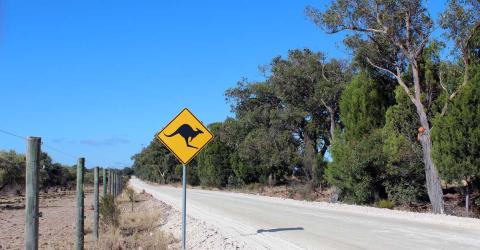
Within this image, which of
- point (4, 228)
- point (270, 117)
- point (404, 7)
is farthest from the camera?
point (270, 117)

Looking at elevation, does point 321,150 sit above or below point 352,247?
above

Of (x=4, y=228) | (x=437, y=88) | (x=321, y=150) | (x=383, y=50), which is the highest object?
(x=383, y=50)

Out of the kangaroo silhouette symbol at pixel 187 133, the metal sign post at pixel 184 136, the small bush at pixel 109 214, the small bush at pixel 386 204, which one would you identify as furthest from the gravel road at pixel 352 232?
the small bush at pixel 386 204

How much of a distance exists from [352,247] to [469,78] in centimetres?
1506

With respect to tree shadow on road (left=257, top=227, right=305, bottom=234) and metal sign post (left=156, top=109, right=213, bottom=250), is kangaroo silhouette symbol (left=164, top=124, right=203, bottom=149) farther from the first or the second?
tree shadow on road (left=257, top=227, right=305, bottom=234)

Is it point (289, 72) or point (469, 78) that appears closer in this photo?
point (469, 78)

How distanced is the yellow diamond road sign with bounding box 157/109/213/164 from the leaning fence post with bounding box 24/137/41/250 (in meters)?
5.31

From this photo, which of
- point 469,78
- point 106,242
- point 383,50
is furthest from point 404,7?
point 106,242

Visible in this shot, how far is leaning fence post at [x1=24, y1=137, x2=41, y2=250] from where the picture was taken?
7.36 metres

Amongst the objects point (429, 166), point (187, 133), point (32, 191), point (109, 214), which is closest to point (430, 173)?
point (429, 166)

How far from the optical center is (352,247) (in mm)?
12805

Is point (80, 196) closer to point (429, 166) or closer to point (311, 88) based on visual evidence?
point (429, 166)

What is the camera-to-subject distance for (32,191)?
750 cm

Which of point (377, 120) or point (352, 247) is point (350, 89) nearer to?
point (377, 120)
